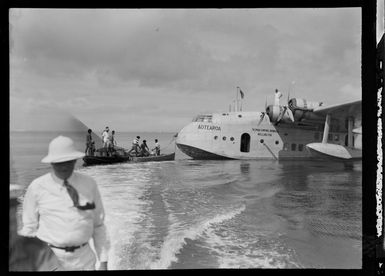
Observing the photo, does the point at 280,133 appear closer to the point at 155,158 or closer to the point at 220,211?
the point at 220,211

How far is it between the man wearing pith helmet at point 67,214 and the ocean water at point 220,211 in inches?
7.7

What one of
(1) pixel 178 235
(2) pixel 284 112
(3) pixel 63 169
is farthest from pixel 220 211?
(3) pixel 63 169

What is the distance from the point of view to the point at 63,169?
10.9ft

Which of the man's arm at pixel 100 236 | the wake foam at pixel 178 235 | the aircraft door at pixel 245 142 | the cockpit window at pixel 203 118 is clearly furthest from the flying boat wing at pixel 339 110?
the man's arm at pixel 100 236

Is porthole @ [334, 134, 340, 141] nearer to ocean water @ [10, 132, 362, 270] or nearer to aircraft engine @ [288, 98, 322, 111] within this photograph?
ocean water @ [10, 132, 362, 270]

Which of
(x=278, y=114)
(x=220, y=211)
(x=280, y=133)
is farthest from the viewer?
(x=280, y=133)

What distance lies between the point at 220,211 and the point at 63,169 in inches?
57.4

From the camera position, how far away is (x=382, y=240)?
147 inches

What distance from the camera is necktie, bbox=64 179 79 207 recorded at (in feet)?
10.7

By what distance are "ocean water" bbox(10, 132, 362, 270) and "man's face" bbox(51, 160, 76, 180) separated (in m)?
0.14

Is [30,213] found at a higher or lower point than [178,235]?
higher

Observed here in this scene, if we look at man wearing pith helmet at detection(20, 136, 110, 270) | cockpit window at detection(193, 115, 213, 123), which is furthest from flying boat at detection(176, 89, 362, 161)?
man wearing pith helmet at detection(20, 136, 110, 270)
